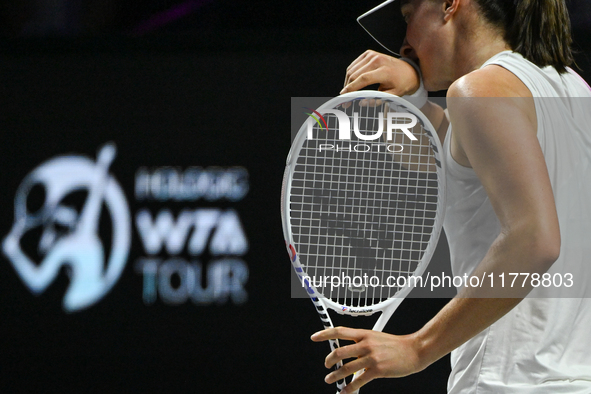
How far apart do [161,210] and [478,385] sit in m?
2.30

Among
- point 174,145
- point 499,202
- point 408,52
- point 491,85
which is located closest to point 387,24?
point 408,52

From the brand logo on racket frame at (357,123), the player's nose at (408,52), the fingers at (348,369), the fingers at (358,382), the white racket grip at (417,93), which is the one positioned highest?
the player's nose at (408,52)

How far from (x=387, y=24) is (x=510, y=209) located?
0.70 metres

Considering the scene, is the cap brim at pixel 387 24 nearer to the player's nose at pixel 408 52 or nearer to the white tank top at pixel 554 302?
the player's nose at pixel 408 52

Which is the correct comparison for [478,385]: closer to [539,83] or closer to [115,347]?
[539,83]

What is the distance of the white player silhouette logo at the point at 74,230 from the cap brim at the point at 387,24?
2032 mm

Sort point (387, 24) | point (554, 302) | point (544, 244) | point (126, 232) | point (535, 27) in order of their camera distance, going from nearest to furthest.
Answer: point (544, 244)
point (554, 302)
point (535, 27)
point (387, 24)
point (126, 232)

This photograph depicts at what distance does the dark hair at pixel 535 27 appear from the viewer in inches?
40.4

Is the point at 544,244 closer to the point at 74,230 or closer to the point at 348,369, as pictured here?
the point at 348,369

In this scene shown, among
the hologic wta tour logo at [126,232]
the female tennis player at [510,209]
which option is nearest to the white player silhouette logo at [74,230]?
the hologic wta tour logo at [126,232]

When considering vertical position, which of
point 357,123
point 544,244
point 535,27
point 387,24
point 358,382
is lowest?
point 358,382

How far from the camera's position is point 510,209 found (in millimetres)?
830

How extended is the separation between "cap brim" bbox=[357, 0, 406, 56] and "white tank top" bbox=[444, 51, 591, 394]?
1.33ft

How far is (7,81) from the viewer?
125 inches
